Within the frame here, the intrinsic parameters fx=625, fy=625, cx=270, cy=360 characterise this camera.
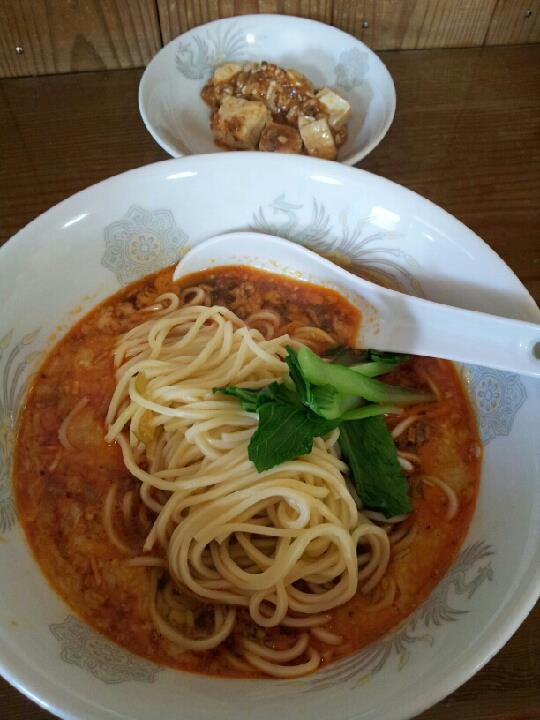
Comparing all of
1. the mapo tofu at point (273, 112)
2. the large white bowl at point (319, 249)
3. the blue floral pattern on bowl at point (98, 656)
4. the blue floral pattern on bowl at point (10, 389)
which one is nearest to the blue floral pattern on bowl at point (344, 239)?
the large white bowl at point (319, 249)

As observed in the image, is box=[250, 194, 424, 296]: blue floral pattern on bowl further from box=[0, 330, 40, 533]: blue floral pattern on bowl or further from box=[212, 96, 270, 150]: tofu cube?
box=[0, 330, 40, 533]: blue floral pattern on bowl

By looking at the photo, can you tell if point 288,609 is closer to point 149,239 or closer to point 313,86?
point 149,239

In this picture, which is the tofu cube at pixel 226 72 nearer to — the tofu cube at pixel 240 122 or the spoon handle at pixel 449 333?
the tofu cube at pixel 240 122

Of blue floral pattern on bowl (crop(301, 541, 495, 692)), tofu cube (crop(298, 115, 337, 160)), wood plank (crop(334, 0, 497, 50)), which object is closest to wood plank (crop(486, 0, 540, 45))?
wood plank (crop(334, 0, 497, 50))

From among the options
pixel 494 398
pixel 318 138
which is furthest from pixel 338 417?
pixel 318 138

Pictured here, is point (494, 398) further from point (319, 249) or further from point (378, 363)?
point (319, 249)

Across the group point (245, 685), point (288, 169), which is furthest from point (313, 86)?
point (245, 685)
